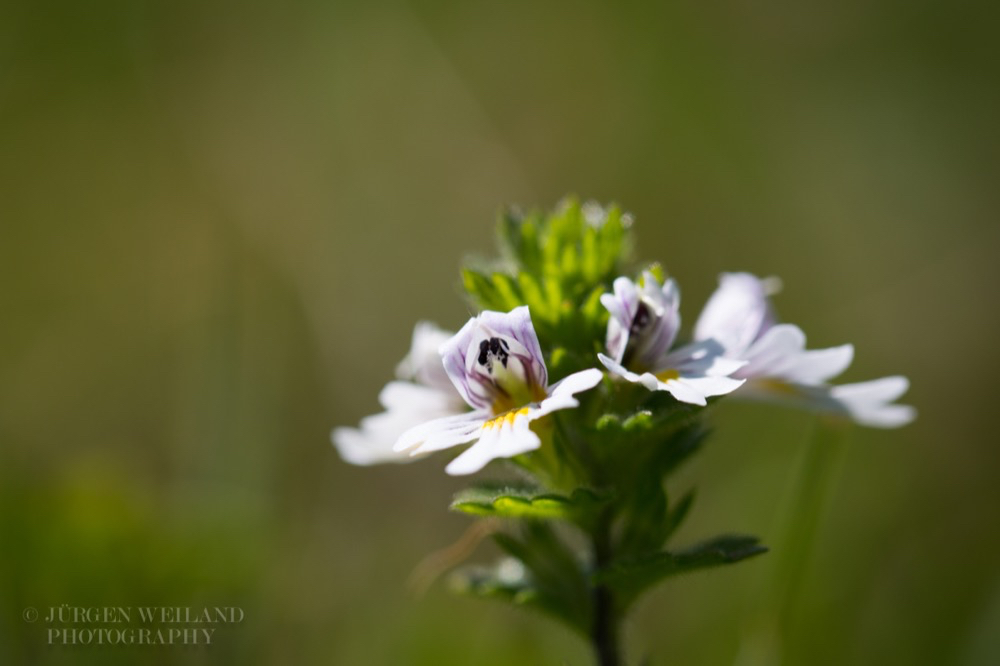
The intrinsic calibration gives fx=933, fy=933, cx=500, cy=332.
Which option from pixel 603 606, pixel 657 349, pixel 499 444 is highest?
pixel 657 349

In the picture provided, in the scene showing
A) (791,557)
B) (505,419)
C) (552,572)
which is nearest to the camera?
(505,419)

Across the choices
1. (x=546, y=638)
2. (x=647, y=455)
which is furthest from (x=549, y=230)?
(x=546, y=638)

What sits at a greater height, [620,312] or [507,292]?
[507,292]

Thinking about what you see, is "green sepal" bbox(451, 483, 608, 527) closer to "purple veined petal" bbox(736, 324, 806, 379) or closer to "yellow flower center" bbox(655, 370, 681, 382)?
"yellow flower center" bbox(655, 370, 681, 382)

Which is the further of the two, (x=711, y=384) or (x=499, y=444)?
(x=711, y=384)

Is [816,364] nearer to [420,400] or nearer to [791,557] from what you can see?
[791,557]

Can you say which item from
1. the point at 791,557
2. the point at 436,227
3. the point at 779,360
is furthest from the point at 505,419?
the point at 436,227

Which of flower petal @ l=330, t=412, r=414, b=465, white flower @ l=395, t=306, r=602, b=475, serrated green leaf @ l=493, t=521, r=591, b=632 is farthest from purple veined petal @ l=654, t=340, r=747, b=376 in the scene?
flower petal @ l=330, t=412, r=414, b=465
